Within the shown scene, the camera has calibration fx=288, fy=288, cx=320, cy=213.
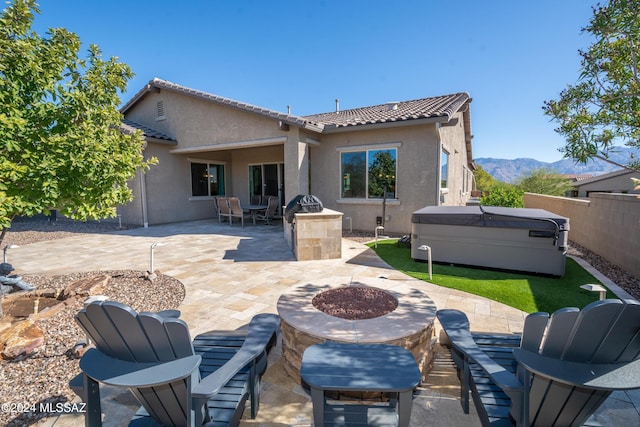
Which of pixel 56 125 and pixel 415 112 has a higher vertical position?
pixel 415 112

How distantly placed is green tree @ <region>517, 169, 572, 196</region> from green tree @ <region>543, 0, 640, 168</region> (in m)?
22.2

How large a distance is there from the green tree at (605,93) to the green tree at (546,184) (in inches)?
873

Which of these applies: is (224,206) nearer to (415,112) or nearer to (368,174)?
(368,174)

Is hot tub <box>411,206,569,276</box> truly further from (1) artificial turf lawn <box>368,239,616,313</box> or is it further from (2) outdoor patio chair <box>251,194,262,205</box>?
(2) outdoor patio chair <box>251,194,262,205</box>

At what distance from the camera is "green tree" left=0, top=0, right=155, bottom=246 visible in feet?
9.75

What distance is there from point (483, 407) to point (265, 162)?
13624 millimetres

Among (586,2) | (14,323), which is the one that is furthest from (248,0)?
(14,323)

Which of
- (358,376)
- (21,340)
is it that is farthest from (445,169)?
(21,340)

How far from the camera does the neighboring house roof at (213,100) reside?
950 cm

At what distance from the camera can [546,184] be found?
77.7ft

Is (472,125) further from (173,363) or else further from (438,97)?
(173,363)

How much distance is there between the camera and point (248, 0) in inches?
350

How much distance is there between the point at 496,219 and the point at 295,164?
6172 millimetres

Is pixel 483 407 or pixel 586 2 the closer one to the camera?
pixel 483 407
